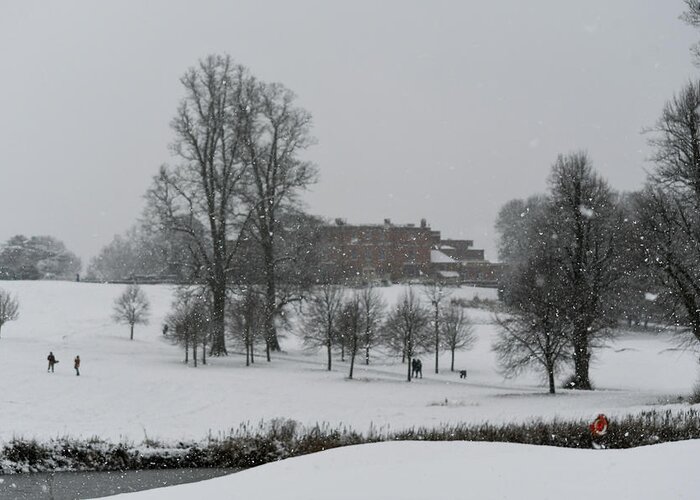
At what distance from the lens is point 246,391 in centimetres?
2523

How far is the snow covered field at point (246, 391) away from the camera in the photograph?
19.6 metres

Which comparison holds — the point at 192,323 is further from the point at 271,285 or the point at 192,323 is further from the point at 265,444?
the point at 265,444

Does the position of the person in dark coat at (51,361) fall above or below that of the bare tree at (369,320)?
below

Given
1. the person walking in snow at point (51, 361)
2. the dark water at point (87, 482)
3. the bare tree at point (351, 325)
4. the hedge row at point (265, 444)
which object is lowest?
the dark water at point (87, 482)

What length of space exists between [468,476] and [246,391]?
58.7 feet

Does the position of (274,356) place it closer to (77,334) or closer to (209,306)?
(209,306)

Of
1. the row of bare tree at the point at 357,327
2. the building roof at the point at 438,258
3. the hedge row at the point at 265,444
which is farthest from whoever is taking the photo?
the building roof at the point at 438,258

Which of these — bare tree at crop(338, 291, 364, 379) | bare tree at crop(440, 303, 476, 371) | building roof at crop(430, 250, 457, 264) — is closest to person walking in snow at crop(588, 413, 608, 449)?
bare tree at crop(338, 291, 364, 379)

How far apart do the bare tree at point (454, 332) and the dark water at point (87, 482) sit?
27.0 m

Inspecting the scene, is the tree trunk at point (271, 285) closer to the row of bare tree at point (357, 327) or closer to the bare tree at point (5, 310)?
the row of bare tree at point (357, 327)

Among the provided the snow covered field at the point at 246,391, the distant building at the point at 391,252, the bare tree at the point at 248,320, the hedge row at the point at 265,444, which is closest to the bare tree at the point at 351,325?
the snow covered field at the point at 246,391

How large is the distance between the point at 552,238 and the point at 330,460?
23.3 meters

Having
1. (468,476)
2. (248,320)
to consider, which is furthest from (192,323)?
(468,476)

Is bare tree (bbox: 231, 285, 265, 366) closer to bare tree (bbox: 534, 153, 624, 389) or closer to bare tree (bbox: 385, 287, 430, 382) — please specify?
bare tree (bbox: 385, 287, 430, 382)
